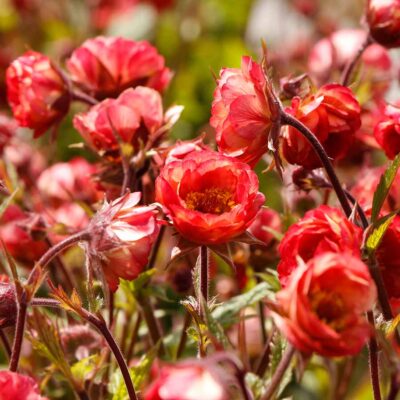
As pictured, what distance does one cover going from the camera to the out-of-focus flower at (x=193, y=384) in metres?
0.41

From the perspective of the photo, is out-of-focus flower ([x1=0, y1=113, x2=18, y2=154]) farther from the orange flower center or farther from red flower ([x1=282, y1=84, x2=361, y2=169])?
the orange flower center

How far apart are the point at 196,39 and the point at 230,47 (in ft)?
0.54

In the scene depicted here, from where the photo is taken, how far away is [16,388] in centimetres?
48

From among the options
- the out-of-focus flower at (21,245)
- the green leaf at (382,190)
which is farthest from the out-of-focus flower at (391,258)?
the out-of-focus flower at (21,245)

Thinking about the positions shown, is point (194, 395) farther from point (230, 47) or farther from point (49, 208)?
Answer: point (230, 47)

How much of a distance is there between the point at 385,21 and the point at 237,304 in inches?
11.8

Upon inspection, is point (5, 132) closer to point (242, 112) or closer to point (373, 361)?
point (242, 112)

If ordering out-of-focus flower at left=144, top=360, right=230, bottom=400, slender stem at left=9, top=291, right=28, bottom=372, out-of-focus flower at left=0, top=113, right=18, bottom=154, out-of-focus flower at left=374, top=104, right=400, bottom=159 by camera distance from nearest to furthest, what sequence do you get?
out-of-focus flower at left=144, top=360, right=230, bottom=400
slender stem at left=9, top=291, right=28, bottom=372
out-of-focus flower at left=374, top=104, right=400, bottom=159
out-of-focus flower at left=0, top=113, right=18, bottom=154

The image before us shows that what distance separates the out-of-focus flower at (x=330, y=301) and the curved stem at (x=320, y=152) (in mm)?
124

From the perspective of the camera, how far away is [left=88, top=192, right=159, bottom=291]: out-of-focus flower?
552mm

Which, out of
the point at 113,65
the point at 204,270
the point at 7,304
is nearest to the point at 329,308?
the point at 204,270

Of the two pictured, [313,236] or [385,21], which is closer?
[313,236]

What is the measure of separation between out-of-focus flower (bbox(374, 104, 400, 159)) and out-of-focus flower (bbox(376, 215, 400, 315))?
0.08 metres

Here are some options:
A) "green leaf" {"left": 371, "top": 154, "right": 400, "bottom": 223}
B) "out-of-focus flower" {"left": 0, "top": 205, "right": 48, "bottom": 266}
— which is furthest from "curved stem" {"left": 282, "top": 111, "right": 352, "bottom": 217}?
"out-of-focus flower" {"left": 0, "top": 205, "right": 48, "bottom": 266}
